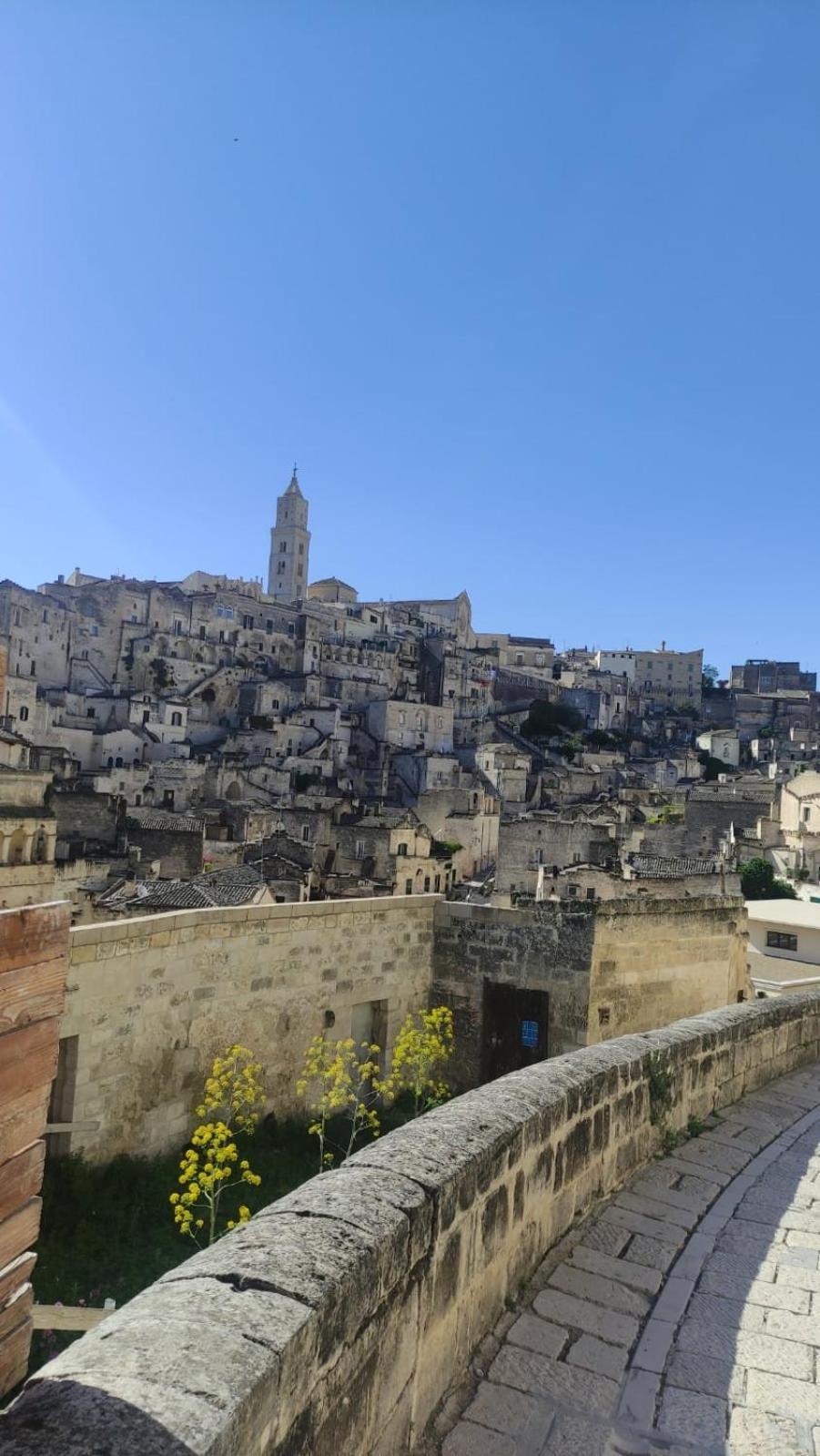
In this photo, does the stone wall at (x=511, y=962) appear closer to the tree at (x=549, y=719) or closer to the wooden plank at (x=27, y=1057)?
the wooden plank at (x=27, y=1057)

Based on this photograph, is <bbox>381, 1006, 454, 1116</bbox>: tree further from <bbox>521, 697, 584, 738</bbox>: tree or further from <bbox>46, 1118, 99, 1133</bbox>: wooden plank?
<bbox>521, 697, 584, 738</bbox>: tree

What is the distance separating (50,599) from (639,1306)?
268ft

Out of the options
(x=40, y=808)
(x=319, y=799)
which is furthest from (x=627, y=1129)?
(x=319, y=799)

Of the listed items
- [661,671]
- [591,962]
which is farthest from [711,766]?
[591,962]

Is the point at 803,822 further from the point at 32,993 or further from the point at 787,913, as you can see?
the point at 32,993

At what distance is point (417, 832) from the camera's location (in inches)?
1829

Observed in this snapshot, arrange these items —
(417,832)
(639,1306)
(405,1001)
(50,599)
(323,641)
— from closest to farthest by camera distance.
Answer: (639,1306) < (405,1001) < (417,832) < (50,599) < (323,641)

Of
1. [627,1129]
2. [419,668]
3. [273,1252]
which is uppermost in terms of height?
[419,668]

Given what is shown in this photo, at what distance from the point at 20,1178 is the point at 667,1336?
3024 millimetres

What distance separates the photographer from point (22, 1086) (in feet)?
7.51

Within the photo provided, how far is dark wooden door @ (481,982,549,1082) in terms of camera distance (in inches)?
392

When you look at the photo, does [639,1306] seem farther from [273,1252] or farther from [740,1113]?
[740,1113]

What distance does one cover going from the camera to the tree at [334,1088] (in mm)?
8438

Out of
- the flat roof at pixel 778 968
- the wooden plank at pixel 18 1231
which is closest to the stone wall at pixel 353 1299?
the wooden plank at pixel 18 1231
